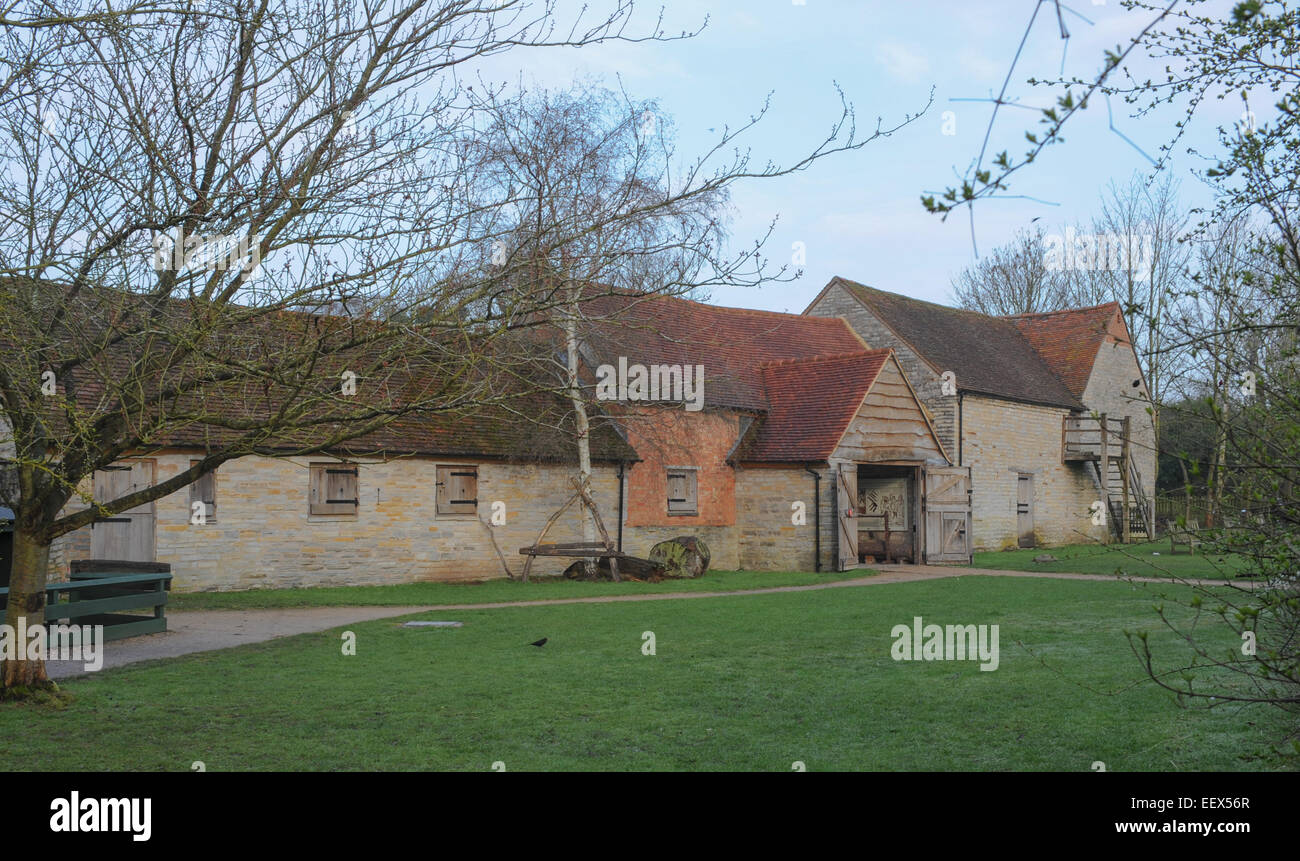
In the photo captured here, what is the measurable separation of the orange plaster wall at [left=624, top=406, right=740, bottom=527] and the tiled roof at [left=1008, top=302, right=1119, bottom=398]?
632 inches

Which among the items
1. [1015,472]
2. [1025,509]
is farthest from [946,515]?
[1025,509]

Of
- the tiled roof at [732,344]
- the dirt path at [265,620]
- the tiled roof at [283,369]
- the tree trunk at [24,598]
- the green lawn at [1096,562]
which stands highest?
the tiled roof at [732,344]

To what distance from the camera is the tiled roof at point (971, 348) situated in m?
31.9

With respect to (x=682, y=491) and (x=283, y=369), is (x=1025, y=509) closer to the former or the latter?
(x=682, y=491)

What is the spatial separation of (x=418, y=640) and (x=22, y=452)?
626 cm

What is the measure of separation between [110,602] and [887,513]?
66.0 feet

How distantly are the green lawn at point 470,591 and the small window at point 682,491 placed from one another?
2249 mm

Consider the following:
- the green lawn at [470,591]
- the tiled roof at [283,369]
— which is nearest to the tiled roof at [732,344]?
the green lawn at [470,591]

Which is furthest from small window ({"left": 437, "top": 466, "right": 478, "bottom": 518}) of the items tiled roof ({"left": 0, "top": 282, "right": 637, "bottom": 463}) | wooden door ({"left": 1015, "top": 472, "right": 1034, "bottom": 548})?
wooden door ({"left": 1015, "top": 472, "right": 1034, "bottom": 548})

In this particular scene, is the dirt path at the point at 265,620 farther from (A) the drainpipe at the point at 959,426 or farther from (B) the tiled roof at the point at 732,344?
(A) the drainpipe at the point at 959,426

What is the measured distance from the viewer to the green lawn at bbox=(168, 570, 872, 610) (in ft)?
59.6
